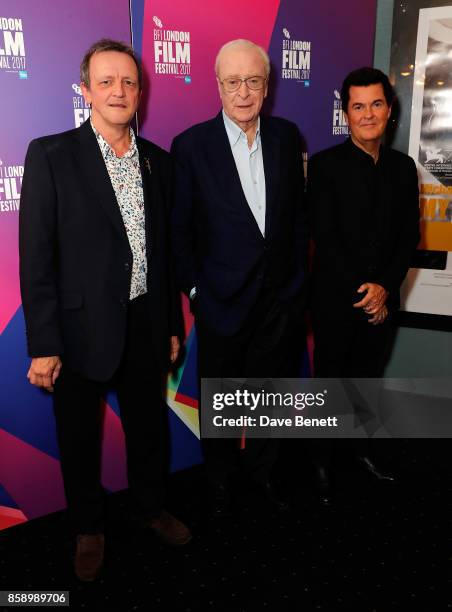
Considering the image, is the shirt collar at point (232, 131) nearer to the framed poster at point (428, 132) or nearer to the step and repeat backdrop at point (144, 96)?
the step and repeat backdrop at point (144, 96)

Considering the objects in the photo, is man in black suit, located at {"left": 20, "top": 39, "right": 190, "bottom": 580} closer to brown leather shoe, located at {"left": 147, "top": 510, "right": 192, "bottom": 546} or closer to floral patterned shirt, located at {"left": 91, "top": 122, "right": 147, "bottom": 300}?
floral patterned shirt, located at {"left": 91, "top": 122, "right": 147, "bottom": 300}

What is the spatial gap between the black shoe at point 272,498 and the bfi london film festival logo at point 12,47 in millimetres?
1955

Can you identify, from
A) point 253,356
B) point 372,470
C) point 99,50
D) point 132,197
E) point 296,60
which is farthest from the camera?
point 296,60

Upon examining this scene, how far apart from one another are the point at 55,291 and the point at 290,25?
1861mm

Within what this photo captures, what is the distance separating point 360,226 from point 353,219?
5 centimetres

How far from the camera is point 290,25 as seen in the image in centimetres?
297

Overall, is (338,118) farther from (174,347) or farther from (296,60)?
(174,347)

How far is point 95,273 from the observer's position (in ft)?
6.81

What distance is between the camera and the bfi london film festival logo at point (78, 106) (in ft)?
7.75

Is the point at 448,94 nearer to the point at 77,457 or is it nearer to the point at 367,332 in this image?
the point at 367,332

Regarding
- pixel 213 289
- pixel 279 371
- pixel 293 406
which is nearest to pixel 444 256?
pixel 293 406

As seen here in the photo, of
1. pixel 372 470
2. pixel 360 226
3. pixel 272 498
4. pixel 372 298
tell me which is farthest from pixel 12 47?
pixel 372 470

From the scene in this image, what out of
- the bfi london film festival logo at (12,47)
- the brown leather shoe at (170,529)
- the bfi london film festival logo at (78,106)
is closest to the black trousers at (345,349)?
the brown leather shoe at (170,529)

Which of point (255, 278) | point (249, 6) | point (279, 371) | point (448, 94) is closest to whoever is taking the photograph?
point (255, 278)
